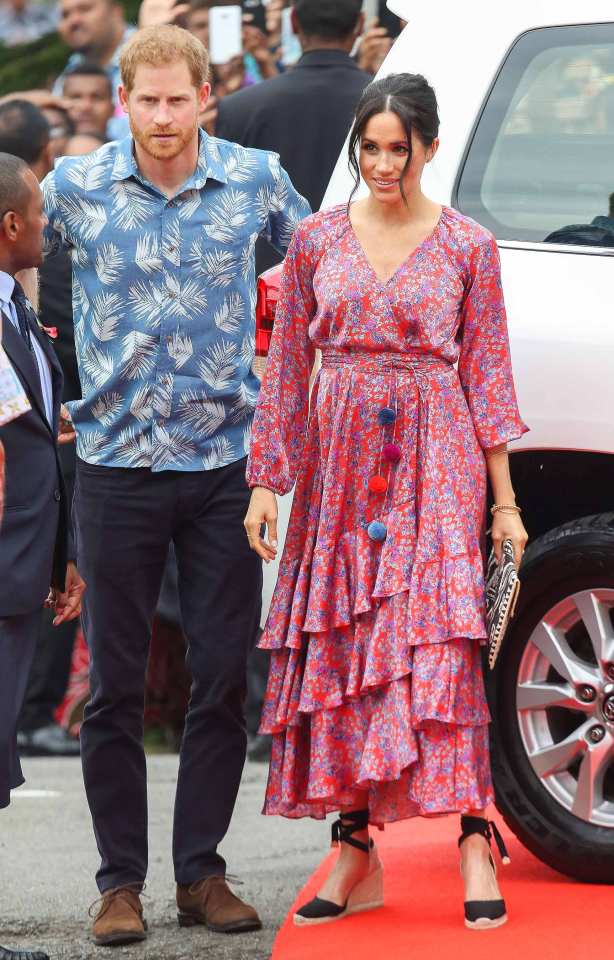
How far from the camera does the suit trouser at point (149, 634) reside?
4.46m

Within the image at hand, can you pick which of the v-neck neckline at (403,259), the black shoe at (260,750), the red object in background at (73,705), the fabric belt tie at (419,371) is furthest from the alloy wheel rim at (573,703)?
the red object in background at (73,705)

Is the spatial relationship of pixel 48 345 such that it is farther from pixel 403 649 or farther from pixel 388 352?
pixel 403 649

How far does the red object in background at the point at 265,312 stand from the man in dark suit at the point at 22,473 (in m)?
0.70

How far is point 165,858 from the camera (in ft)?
18.4

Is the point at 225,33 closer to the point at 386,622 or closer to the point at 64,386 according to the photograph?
the point at 64,386

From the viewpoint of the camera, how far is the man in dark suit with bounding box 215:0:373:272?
21.4 feet

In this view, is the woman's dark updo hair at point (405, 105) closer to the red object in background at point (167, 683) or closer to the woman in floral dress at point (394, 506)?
the woman in floral dress at point (394, 506)

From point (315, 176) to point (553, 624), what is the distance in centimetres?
256

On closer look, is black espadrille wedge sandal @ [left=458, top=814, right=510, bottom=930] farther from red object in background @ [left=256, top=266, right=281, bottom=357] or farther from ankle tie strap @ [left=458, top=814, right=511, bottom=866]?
red object in background @ [left=256, top=266, right=281, bottom=357]

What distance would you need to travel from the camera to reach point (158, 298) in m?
4.39

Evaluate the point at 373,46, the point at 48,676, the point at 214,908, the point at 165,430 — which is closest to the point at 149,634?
the point at 165,430

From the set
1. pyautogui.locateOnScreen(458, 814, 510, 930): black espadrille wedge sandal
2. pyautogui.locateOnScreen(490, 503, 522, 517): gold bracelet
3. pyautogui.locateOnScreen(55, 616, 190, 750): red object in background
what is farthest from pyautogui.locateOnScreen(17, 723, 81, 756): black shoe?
pyautogui.locateOnScreen(490, 503, 522, 517): gold bracelet

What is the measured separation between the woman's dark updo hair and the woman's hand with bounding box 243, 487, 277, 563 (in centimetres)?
74

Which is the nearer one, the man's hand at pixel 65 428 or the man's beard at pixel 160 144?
the man's beard at pixel 160 144
